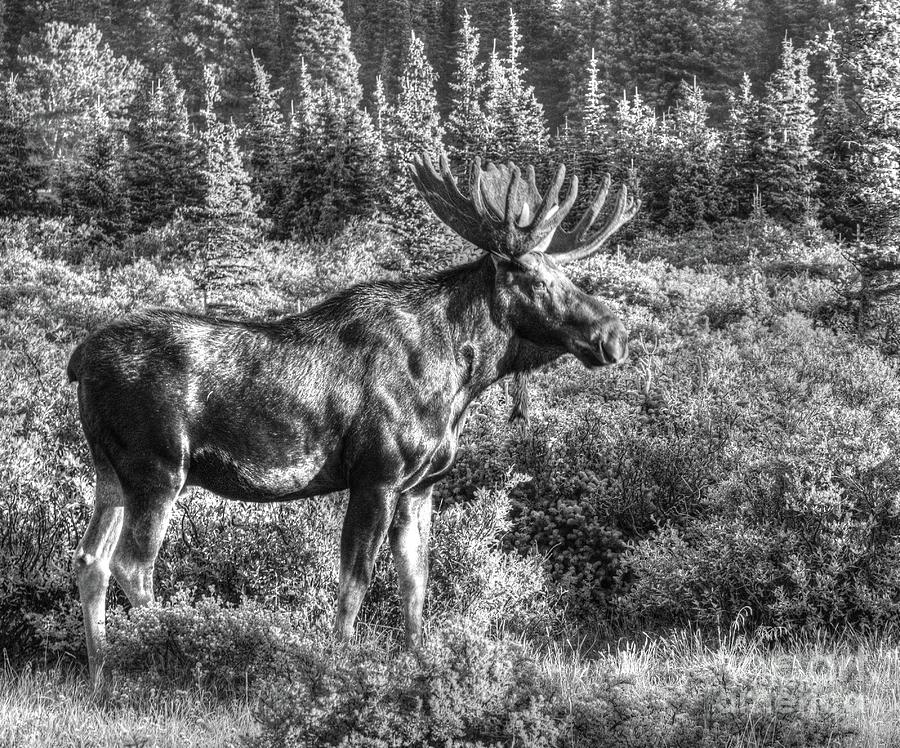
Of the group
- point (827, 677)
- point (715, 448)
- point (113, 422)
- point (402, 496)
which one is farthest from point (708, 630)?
point (113, 422)

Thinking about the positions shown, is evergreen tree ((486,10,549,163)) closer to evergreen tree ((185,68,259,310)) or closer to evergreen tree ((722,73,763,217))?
evergreen tree ((722,73,763,217))

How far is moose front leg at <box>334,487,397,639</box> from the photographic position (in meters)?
4.79

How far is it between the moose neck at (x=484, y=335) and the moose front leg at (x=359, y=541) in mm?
823

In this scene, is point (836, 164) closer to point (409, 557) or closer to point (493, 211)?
point (493, 211)

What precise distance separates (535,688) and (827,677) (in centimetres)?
166

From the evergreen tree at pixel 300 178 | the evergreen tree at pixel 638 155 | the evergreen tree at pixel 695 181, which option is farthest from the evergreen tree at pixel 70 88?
the evergreen tree at pixel 695 181

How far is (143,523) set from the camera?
473 cm

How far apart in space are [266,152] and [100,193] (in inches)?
335

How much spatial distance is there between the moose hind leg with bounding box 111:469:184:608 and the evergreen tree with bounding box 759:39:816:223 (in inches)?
1248

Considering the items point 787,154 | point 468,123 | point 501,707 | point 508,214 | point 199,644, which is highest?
point 468,123

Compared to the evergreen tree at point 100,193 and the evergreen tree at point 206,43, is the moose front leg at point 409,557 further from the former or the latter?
the evergreen tree at point 206,43

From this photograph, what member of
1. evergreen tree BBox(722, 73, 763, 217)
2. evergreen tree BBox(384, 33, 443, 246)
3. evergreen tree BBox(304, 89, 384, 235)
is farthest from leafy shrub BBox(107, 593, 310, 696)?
evergreen tree BBox(722, 73, 763, 217)

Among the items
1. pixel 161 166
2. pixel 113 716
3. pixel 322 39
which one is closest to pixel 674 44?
pixel 322 39

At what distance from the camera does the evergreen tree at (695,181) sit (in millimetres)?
35500
